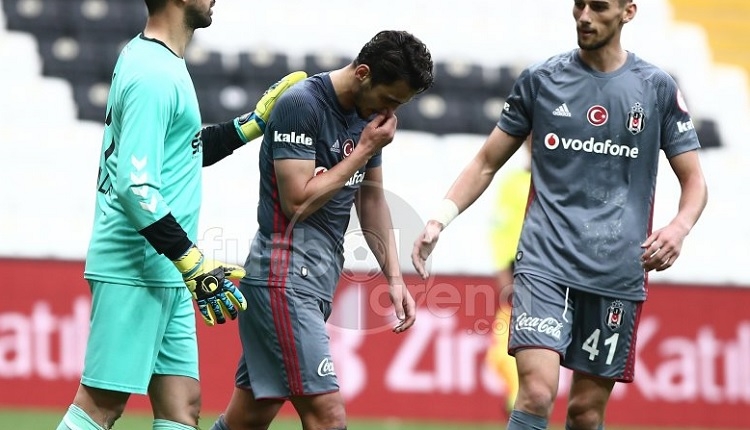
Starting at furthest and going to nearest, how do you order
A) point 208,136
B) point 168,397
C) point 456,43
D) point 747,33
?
point 747,33
point 456,43
point 208,136
point 168,397

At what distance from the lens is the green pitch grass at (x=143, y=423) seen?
8.31 meters

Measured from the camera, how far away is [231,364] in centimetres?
938

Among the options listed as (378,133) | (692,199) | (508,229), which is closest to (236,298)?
(378,133)

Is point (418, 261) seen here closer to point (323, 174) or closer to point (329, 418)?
point (323, 174)

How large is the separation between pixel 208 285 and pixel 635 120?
1981mm

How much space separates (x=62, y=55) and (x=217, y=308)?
25.9 feet

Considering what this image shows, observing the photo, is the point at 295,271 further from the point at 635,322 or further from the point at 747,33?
the point at 747,33

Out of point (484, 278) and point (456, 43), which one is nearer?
point (484, 278)

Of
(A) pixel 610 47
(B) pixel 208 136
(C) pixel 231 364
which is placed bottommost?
(C) pixel 231 364

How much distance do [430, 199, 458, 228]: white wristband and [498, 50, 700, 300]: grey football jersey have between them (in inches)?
13.2

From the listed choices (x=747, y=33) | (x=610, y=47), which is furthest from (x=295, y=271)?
(x=747, y=33)

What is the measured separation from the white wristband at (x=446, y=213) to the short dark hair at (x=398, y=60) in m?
0.57

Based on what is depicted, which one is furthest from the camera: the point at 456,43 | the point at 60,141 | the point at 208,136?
the point at 456,43

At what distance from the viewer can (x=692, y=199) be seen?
5.18m
